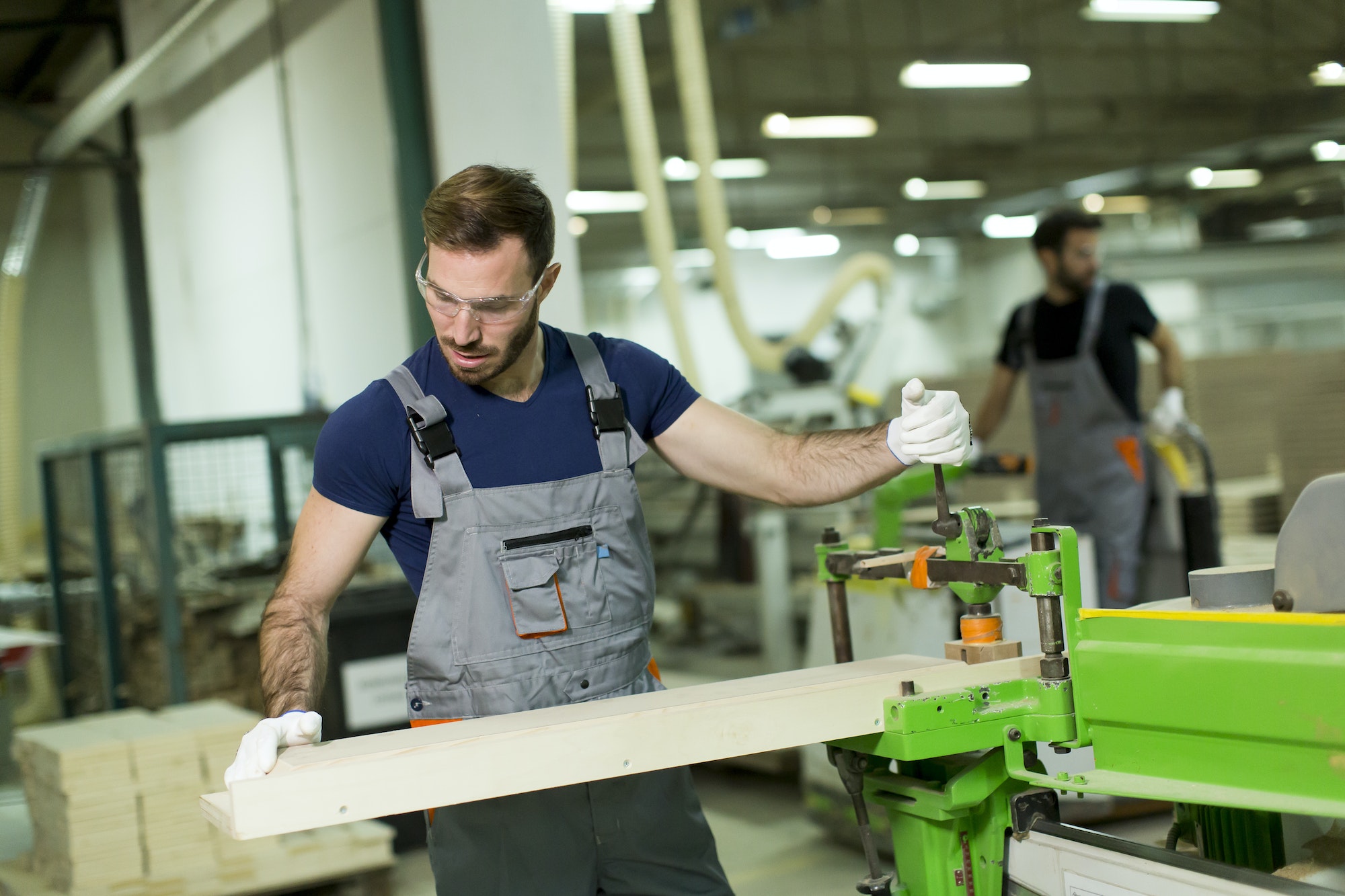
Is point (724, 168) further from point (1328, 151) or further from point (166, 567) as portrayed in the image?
point (166, 567)

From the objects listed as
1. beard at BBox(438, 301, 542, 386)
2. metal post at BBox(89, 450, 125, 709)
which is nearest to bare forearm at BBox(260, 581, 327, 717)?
beard at BBox(438, 301, 542, 386)

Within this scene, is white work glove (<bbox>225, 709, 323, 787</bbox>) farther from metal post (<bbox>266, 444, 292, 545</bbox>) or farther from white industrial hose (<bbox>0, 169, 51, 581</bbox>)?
white industrial hose (<bbox>0, 169, 51, 581</bbox>)

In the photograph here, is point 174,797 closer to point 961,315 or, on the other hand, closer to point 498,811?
point 498,811

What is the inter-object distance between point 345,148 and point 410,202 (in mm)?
1138

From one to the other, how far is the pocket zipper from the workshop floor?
7.09 ft

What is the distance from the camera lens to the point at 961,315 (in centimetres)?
1709

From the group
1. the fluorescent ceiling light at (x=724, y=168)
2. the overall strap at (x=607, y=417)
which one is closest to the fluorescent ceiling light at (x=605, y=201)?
the fluorescent ceiling light at (x=724, y=168)

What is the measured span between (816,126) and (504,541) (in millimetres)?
11468

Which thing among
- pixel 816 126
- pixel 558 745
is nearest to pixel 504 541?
pixel 558 745

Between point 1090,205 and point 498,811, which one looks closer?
point 498,811

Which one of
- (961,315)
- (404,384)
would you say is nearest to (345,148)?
(404,384)

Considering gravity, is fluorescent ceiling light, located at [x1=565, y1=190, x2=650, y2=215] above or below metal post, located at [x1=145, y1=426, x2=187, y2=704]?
above

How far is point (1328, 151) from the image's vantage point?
11109 millimetres

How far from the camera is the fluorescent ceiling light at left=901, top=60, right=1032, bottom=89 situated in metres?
11.2
